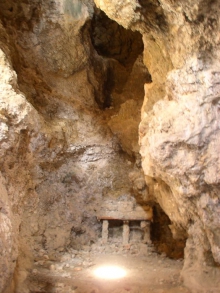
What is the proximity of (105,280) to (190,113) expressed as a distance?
310cm

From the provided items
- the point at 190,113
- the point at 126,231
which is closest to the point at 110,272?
the point at 126,231

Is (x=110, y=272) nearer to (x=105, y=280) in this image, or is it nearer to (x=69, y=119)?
(x=105, y=280)

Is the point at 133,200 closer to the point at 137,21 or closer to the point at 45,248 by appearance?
the point at 45,248

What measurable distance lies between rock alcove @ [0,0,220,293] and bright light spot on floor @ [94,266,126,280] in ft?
0.67

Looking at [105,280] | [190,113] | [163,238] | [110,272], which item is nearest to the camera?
[190,113]

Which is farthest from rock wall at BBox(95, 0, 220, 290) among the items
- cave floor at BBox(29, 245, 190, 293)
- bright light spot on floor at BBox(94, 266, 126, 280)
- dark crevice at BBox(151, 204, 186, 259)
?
dark crevice at BBox(151, 204, 186, 259)

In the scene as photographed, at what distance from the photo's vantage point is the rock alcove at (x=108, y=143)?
146 inches

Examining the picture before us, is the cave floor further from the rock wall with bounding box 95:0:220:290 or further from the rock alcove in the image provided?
the rock wall with bounding box 95:0:220:290

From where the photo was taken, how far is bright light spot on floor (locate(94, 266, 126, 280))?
5273 mm

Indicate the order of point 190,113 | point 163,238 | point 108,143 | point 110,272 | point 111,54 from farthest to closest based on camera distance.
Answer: point 111,54 → point 108,143 → point 163,238 → point 110,272 → point 190,113

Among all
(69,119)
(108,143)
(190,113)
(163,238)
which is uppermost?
(69,119)

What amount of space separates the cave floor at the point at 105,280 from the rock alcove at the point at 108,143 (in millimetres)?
31

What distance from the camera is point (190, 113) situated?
3721mm

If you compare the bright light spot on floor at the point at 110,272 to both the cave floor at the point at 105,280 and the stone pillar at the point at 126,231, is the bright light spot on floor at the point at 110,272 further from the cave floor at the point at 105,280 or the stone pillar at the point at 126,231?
the stone pillar at the point at 126,231
